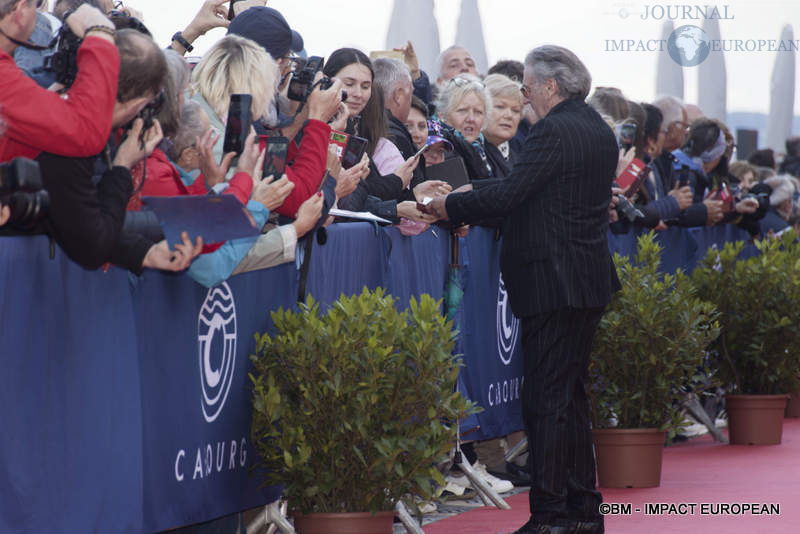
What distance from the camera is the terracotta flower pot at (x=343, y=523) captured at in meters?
5.09

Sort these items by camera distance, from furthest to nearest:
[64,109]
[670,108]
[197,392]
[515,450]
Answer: [670,108] → [515,450] → [197,392] → [64,109]

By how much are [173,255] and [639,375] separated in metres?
4.31

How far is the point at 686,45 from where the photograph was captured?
18.0 m

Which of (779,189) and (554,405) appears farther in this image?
(779,189)

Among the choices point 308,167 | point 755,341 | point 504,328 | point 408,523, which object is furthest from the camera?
point 755,341

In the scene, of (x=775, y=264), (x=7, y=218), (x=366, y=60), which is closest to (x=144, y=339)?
(x=7, y=218)

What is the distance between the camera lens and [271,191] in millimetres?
5227

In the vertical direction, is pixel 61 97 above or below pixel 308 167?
above

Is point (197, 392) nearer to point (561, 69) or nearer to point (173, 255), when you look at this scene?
point (173, 255)

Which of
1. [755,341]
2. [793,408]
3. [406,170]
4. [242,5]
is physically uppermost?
[242,5]

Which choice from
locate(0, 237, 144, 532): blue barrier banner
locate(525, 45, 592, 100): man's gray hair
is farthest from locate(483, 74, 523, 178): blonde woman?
locate(0, 237, 144, 532): blue barrier banner

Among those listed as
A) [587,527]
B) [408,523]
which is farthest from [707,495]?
[408,523]

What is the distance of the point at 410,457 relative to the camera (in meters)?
5.10

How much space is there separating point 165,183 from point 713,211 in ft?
25.7
